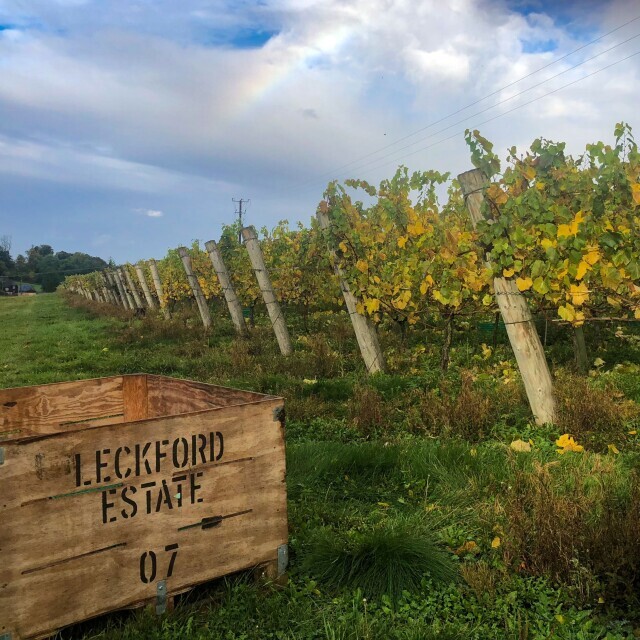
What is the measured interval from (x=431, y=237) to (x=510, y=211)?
1963 mm

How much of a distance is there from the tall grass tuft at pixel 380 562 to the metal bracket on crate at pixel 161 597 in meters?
0.68

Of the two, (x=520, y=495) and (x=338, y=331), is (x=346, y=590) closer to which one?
(x=520, y=495)

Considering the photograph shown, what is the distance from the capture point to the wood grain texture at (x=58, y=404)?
347cm

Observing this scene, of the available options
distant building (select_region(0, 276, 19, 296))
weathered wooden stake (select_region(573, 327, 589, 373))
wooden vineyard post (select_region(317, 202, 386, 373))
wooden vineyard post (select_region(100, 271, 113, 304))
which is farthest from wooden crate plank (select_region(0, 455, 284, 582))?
distant building (select_region(0, 276, 19, 296))

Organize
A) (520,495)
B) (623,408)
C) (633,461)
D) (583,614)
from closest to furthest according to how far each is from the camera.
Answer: (583,614), (520,495), (633,461), (623,408)

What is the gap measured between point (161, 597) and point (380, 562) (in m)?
0.97

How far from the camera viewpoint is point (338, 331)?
10.3 meters

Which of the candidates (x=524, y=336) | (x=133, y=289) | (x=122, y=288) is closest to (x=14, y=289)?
(x=122, y=288)

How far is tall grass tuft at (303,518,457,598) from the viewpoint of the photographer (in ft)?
8.71

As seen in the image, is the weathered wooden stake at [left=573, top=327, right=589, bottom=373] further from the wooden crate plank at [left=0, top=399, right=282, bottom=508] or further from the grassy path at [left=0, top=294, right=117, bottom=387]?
the grassy path at [left=0, top=294, right=117, bottom=387]

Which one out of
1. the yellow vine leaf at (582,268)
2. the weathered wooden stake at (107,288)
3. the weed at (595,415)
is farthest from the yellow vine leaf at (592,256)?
the weathered wooden stake at (107,288)

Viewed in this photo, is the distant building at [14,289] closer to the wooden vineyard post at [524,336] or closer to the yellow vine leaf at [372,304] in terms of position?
the yellow vine leaf at [372,304]

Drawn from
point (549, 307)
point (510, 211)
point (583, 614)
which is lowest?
point (583, 614)

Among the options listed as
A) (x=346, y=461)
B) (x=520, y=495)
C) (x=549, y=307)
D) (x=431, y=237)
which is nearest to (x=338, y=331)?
(x=431, y=237)
